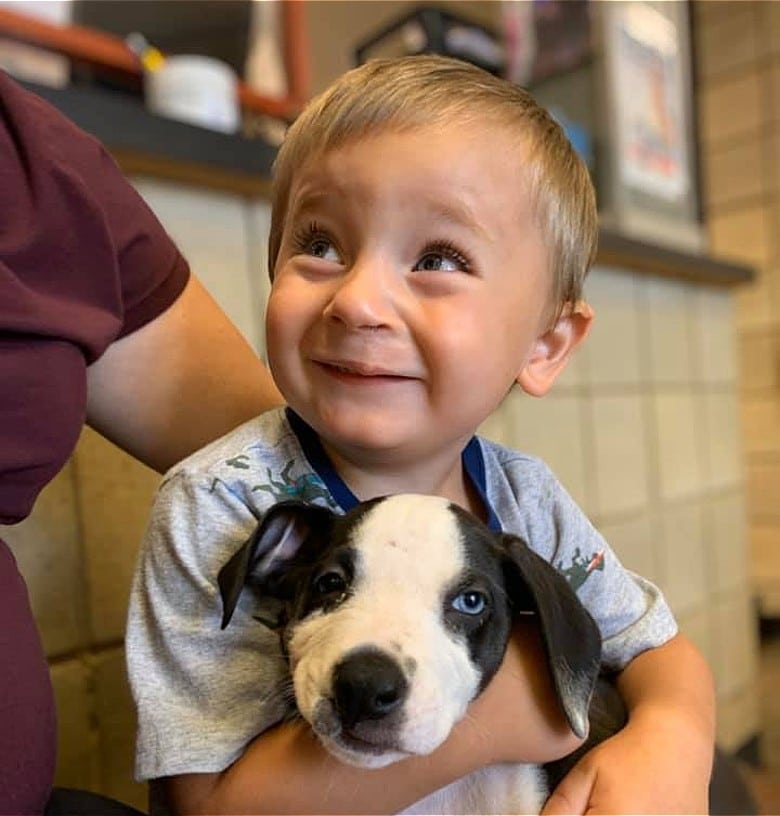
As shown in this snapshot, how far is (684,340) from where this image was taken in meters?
1.96

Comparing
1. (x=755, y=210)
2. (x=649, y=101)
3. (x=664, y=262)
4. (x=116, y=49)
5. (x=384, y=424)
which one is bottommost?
(x=755, y=210)

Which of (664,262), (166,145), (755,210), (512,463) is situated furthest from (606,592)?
(755,210)

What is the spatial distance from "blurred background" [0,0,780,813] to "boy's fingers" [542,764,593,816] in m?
0.46

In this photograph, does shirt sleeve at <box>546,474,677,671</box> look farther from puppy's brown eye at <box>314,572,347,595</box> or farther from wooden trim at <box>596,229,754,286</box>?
wooden trim at <box>596,229,754,286</box>

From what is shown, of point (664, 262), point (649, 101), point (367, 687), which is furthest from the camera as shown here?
point (649, 101)

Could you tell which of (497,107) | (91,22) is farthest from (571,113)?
(497,107)

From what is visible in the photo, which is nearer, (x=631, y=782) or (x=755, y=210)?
(x=631, y=782)

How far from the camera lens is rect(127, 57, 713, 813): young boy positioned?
0.58 m

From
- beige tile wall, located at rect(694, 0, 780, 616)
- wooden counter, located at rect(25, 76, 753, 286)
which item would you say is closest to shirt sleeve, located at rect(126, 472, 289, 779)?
wooden counter, located at rect(25, 76, 753, 286)

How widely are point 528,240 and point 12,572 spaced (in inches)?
15.9

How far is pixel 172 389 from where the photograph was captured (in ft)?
2.54

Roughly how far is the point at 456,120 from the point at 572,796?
0.44 meters

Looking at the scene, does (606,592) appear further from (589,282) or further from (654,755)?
(589,282)

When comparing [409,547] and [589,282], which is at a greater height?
[409,547]
